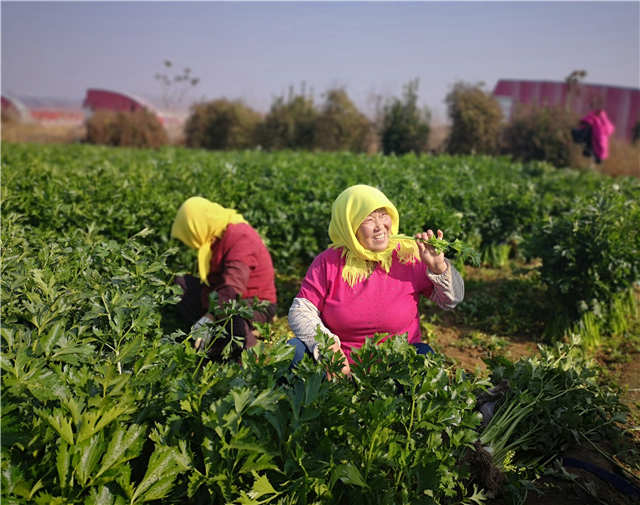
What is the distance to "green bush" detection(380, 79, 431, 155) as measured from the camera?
22.9 m

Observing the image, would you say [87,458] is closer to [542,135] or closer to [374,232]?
[374,232]

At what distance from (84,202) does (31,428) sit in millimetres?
3887

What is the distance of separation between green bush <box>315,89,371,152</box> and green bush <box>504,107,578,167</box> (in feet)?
21.9

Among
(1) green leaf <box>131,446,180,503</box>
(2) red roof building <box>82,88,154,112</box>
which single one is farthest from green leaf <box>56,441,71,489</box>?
(2) red roof building <box>82,88,154,112</box>

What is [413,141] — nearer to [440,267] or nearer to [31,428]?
[440,267]

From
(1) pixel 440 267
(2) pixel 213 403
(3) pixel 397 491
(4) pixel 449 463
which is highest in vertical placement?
(1) pixel 440 267

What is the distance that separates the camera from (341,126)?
23.4 metres

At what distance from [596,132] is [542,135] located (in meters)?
3.50

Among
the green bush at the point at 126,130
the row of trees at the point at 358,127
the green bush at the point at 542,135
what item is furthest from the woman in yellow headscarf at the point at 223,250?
the green bush at the point at 126,130

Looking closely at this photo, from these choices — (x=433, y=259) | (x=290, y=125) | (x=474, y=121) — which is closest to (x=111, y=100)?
(x=290, y=125)

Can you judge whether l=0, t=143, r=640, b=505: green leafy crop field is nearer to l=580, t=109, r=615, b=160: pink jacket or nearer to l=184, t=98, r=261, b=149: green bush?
l=580, t=109, r=615, b=160: pink jacket

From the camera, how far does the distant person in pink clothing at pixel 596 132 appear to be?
1509cm

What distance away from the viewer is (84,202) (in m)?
4.98

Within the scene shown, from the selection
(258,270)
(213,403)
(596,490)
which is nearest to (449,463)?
(213,403)
